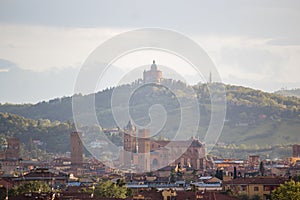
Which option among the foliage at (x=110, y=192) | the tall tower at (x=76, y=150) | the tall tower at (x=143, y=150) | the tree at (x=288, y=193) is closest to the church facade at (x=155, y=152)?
the tall tower at (x=143, y=150)

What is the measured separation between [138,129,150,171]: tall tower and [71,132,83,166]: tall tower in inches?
360

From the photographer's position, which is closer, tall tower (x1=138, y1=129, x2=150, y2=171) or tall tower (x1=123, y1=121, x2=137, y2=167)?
tall tower (x1=138, y1=129, x2=150, y2=171)

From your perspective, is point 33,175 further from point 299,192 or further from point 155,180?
point 299,192

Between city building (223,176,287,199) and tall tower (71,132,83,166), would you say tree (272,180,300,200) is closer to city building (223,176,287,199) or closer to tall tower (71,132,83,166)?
city building (223,176,287,199)

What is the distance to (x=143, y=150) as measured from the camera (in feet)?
587

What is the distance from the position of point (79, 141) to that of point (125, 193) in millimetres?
105557

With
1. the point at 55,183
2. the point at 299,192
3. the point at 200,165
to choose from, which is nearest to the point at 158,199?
the point at 299,192

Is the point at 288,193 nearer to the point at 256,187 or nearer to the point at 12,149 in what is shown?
the point at 256,187

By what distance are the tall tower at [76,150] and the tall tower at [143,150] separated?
914 cm

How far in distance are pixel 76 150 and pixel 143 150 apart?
35.9 feet

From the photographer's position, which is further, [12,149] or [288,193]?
[12,149]

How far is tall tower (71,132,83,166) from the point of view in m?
177

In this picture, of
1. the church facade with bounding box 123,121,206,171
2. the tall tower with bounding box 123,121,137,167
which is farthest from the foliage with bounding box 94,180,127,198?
the tall tower with bounding box 123,121,137,167

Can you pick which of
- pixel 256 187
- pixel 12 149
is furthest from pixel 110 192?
pixel 12 149
